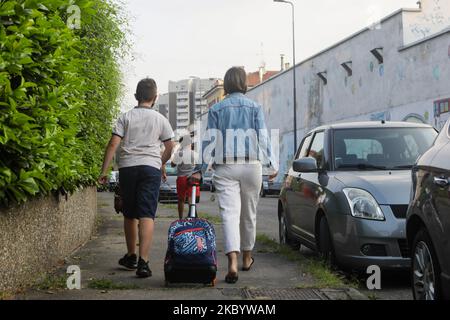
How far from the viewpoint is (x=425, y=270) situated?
433cm

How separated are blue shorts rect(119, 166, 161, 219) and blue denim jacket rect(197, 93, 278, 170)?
55 cm

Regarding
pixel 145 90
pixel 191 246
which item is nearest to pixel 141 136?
pixel 145 90

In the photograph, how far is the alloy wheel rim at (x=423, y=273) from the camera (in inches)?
167

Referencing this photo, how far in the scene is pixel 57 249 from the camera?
640cm

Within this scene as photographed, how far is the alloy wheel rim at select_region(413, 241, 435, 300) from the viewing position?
13.9 ft

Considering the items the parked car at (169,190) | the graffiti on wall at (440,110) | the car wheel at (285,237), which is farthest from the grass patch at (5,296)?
the graffiti on wall at (440,110)

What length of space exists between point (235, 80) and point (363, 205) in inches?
67.8

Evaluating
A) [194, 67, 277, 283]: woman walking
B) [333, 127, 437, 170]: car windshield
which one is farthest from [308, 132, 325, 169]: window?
[194, 67, 277, 283]: woman walking

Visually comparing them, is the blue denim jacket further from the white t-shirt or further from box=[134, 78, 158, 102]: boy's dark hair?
box=[134, 78, 158, 102]: boy's dark hair

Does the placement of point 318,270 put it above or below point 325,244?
below

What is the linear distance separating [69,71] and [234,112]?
1648 millimetres

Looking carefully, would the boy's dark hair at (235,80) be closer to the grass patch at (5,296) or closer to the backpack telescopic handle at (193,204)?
the backpack telescopic handle at (193,204)

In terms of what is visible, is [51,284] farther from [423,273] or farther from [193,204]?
[423,273]

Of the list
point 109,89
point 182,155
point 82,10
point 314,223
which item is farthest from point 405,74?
point 82,10
